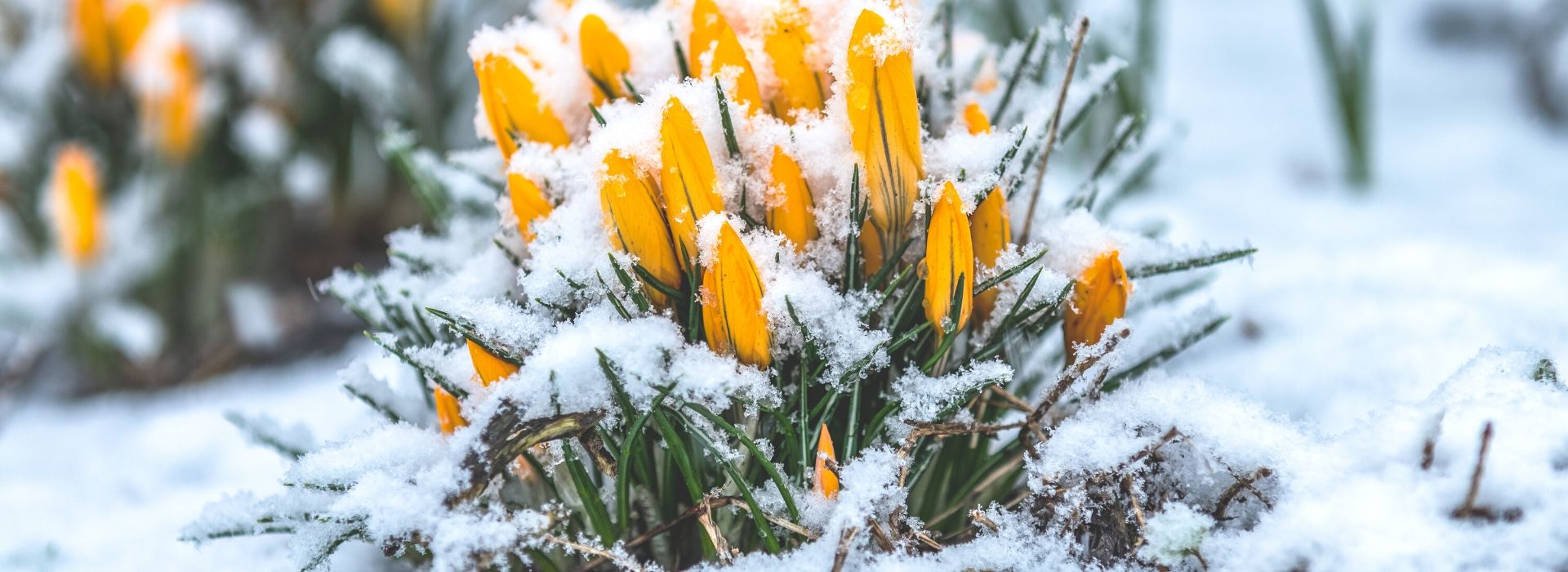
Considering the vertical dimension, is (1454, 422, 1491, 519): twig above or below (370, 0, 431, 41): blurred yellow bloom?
below

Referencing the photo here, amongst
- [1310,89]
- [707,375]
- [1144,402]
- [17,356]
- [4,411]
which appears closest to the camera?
[707,375]

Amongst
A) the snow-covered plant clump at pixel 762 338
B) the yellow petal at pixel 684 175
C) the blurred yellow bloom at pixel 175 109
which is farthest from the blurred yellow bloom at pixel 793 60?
the blurred yellow bloom at pixel 175 109

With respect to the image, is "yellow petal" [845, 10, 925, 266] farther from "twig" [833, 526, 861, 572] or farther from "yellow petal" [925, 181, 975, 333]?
"twig" [833, 526, 861, 572]

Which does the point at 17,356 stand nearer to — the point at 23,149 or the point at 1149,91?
the point at 23,149

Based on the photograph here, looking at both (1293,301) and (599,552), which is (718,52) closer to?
(599,552)

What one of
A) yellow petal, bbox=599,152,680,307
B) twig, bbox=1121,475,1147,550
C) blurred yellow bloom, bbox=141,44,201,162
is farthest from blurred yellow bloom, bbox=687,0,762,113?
blurred yellow bloom, bbox=141,44,201,162

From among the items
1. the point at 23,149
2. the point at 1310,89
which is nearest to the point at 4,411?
the point at 23,149
